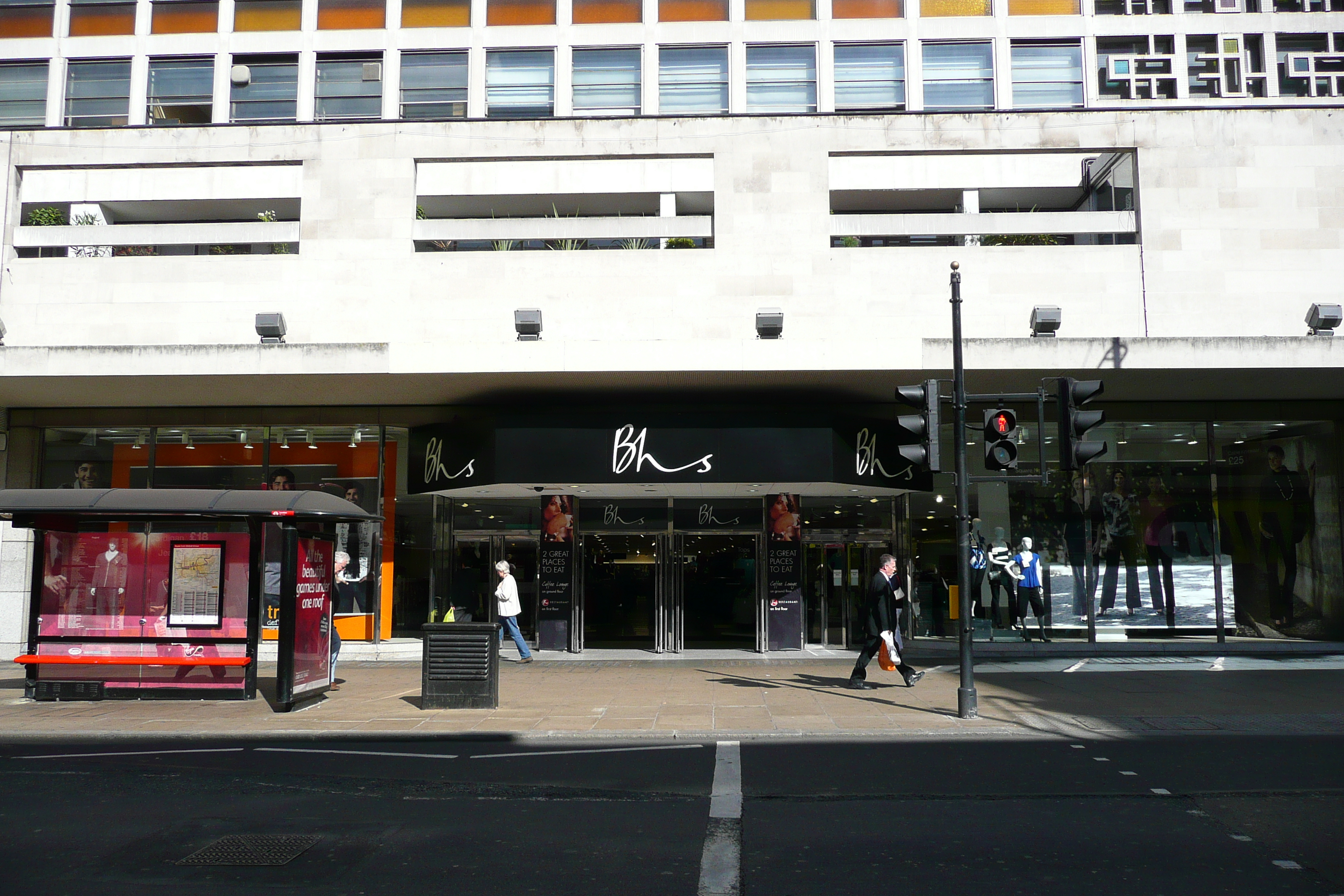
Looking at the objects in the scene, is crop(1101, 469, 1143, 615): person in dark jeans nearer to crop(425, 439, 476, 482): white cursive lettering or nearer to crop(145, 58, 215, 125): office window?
crop(425, 439, 476, 482): white cursive lettering

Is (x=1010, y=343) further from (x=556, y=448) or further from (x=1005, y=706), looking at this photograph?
(x=556, y=448)

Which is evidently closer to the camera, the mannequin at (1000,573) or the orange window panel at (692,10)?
the mannequin at (1000,573)

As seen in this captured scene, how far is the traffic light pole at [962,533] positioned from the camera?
10.8 m

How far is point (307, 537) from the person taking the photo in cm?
1255

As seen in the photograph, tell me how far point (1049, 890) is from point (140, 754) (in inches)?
316

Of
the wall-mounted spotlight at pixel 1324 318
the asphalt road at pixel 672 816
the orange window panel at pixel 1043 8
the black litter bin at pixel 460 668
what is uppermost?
A: the orange window panel at pixel 1043 8

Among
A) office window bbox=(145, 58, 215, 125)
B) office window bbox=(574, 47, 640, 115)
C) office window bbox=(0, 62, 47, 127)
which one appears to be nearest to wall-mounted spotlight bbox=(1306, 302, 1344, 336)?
office window bbox=(574, 47, 640, 115)

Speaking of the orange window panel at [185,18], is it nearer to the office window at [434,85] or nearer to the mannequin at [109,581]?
the office window at [434,85]

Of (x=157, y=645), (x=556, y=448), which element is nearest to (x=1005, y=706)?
(x=556, y=448)

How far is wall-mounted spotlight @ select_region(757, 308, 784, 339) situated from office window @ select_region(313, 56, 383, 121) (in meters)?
8.24

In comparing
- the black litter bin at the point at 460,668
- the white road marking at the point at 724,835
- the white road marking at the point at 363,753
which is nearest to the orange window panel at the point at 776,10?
the black litter bin at the point at 460,668

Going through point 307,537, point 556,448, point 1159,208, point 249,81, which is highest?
point 249,81

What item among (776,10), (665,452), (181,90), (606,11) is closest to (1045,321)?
(665,452)

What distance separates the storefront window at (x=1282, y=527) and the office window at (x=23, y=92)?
22.6 metres
